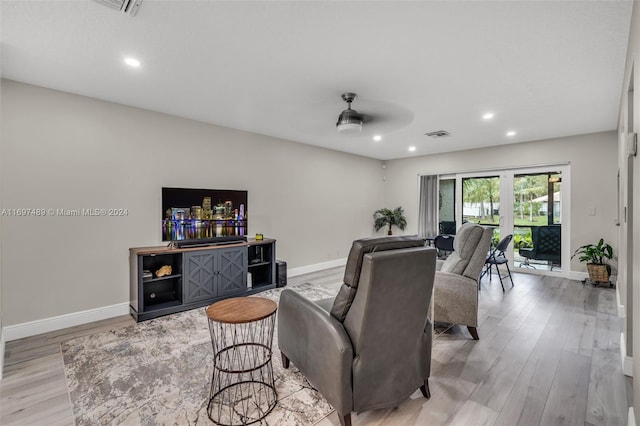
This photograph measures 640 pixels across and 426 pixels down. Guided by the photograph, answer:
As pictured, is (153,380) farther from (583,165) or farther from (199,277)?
(583,165)

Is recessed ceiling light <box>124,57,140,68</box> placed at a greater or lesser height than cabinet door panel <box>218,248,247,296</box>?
greater

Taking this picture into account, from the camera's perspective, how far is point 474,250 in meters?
2.92

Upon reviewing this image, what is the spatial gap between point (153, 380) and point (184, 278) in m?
1.49

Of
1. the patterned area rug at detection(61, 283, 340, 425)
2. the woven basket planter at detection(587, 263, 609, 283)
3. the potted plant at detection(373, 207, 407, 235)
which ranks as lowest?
the patterned area rug at detection(61, 283, 340, 425)

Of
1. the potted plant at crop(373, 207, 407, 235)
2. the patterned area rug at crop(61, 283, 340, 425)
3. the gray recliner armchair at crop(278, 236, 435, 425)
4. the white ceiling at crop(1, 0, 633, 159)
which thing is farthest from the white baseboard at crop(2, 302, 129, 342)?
the potted plant at crop(373, 207, 407, 235)

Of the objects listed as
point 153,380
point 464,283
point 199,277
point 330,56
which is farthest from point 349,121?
point 153,380

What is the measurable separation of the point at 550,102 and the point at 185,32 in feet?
12.8

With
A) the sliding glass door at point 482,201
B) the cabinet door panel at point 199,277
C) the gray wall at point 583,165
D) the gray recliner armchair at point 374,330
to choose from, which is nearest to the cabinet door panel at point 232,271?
the cabinet door panel at point 199,277

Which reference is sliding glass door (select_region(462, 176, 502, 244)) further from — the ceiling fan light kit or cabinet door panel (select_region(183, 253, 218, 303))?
cabinet door panel (select_region(183, 253, 218, 303))

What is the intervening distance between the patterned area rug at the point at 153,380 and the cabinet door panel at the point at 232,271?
80cm

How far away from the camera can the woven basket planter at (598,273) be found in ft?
14.7

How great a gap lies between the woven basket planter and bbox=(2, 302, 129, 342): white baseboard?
22.0 feet

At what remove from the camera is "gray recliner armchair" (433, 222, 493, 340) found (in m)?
2.83

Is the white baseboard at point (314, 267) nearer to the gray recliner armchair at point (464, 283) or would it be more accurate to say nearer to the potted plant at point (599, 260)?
the gray recliner armchair at point (464, 283)
